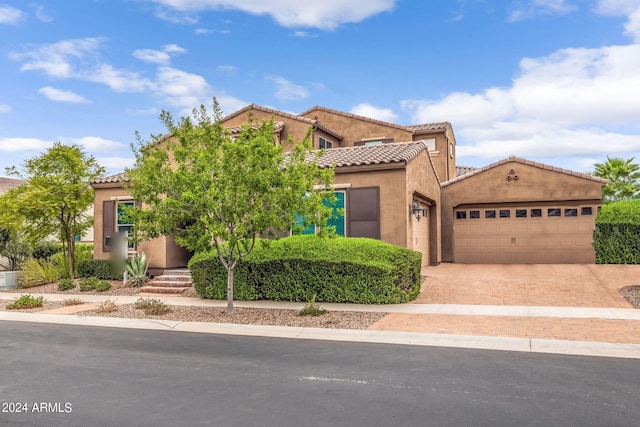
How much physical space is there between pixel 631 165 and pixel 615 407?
104ft

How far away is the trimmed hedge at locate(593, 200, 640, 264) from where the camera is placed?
57.8 ft

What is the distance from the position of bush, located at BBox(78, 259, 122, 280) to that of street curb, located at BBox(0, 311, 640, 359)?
6427mm

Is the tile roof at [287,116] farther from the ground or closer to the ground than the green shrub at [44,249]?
farther from the ground

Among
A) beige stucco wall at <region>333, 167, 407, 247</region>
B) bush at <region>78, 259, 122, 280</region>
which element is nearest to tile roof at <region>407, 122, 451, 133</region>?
beige stucco wall at <region>333, 167, 407, 247</region>

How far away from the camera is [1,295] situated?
17.2 m

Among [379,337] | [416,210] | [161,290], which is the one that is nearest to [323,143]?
[416,210]

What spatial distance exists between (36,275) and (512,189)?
1995 cm

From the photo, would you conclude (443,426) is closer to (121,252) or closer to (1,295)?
(121,252)

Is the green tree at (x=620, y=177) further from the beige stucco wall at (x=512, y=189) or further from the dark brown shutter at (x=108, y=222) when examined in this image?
the dark brown shutter at (x=108, y=222)

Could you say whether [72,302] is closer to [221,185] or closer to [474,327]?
[221,185]

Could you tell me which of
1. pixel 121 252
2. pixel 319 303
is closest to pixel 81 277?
pixel 121 252

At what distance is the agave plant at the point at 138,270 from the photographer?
17.5m

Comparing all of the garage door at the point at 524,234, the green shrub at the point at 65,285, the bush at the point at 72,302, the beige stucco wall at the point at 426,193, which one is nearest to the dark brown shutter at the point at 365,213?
the beige stucco wall at the point at 426,193

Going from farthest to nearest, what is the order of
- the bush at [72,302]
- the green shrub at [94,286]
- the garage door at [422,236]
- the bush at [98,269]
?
the bush at [98,269], the garage door at [422,236], the green shrub at [94,286], the bush at [72,302]
